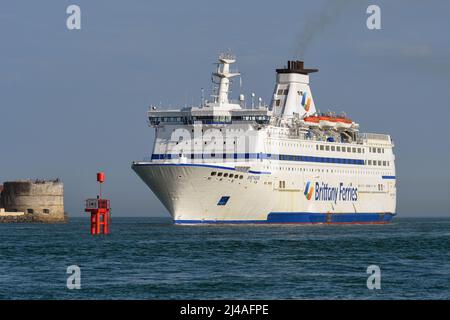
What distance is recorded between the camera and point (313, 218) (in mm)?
94625

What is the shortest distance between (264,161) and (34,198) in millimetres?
41669

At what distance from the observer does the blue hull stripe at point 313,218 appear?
281 ft

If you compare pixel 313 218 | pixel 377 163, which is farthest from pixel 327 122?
pixel 313 218

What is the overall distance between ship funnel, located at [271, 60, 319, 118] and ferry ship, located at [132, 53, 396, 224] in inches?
3.8

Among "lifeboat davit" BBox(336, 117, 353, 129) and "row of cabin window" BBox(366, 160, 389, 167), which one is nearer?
"lifeboat davit" BBox(336, 117, 353, 129)

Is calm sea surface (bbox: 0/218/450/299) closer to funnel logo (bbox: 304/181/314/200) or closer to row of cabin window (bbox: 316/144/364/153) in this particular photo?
funnel logo (bbox: 304/181/314/200)

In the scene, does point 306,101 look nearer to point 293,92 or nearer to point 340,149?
point 293,92

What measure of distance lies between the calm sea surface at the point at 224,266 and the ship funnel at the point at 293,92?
99.4 ft

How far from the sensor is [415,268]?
4744cm

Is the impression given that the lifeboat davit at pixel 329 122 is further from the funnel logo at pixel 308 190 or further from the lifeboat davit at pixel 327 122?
the funnel logo at pixel 308 190

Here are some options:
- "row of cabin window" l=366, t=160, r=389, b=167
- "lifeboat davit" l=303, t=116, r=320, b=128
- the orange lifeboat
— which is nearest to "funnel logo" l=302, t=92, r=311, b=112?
the orange lifeboat

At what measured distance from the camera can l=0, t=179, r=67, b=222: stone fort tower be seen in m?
120

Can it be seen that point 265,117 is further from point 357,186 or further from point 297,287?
point 297,287
